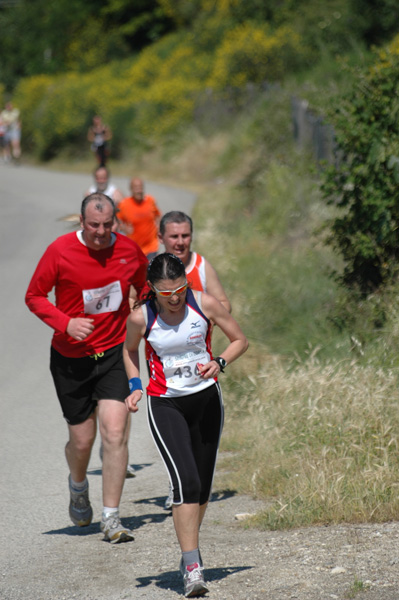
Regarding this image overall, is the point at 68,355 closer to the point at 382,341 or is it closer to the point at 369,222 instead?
the point at 382,341

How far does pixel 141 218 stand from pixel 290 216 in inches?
148

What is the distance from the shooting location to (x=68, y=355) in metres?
6.30

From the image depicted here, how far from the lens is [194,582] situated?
15.8 feet

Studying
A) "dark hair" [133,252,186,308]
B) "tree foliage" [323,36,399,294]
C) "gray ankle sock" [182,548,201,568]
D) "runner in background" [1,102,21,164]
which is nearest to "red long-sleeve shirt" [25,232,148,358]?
"dark hair" [133,252,186,308]

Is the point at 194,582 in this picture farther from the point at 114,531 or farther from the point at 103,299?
the point at 103,299

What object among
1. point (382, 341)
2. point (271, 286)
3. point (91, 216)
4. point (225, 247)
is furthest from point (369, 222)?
point (225, 247)

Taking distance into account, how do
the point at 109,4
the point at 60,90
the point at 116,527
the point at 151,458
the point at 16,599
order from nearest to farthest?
the point at 16,599
the point at 116,527
the point at 151,458
the point at 60,90
the point at 109,4

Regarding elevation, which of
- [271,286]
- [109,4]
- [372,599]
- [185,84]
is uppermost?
[109,4]

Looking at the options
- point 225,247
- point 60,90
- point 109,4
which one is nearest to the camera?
point 225,247

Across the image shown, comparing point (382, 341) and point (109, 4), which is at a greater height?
point (109, 4)

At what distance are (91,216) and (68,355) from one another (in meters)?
0.88

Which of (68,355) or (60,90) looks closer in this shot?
(68,355)

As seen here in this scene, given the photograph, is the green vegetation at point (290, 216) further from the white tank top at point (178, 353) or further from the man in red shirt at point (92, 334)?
the white tank top at point (178, 353)

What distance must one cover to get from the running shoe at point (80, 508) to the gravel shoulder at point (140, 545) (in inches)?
3.2
